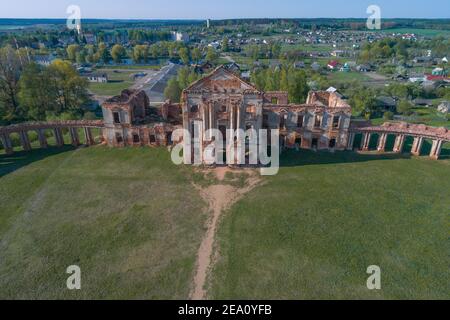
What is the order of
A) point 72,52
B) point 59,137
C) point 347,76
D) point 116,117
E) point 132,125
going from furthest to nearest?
point 72,52, point 347,76, point 59,137, point 132,125, point 116,117

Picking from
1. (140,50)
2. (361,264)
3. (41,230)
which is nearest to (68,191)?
(41,230)

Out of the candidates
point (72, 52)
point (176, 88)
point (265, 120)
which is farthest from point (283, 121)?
point (72, 52)

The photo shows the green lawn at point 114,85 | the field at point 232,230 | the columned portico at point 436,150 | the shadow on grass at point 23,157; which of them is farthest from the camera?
the green lawn at point 114,85

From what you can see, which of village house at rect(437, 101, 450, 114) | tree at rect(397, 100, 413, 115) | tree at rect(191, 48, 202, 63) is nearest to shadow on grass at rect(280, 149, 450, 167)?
tree at rect(397, 100, 413, 115)

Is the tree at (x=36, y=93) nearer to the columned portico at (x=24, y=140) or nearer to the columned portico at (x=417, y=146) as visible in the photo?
the columned portico at (x=24, y=140)

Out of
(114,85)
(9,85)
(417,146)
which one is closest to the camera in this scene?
(417,146)

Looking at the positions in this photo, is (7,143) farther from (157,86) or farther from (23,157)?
(157,86)

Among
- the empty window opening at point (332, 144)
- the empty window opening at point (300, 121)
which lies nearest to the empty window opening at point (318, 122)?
the empty window opening at point (300, 121)
